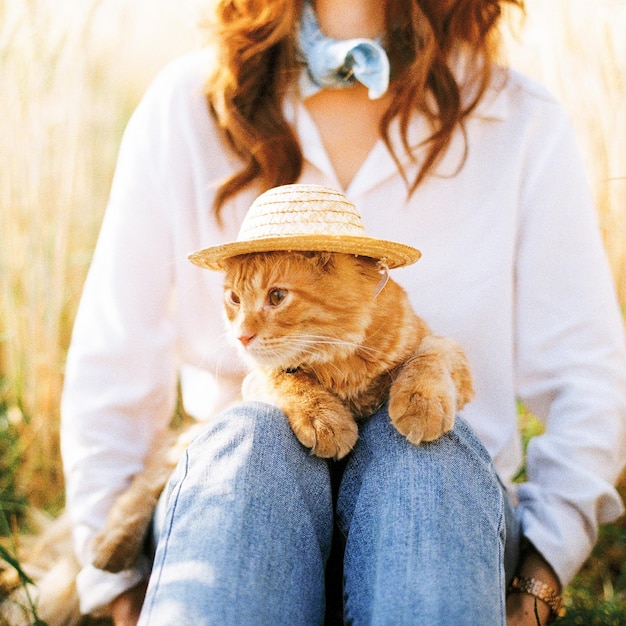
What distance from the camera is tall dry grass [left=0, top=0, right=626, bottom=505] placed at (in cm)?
212

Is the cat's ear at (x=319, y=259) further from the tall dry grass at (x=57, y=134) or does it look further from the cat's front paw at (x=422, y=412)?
the tall dry grass at (x=57, y=134)

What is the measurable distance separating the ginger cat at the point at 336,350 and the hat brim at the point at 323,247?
0.05m

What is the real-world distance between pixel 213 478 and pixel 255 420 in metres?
0.13

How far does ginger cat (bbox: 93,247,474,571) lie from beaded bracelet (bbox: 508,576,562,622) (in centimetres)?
43

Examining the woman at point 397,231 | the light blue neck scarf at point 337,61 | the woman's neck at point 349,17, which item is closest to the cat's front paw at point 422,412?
the woman at point 397,231

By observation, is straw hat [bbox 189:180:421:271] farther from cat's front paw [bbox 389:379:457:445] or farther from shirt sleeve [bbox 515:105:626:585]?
shirt sleeve [bbox 515:105:626:585]

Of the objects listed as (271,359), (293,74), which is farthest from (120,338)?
(293,74)

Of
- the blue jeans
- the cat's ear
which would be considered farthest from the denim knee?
the cat's ear

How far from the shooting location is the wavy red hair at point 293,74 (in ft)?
5.26

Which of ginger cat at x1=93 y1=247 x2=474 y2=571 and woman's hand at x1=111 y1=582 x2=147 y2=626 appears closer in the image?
ginger cat at x1=93 y1=247 x2=474 y2=571

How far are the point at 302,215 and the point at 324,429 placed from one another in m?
0.39

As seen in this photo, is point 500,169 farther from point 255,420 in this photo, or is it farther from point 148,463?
point 148,463

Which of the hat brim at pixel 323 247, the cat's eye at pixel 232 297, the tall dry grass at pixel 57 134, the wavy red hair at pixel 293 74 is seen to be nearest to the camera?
the hat brim at pixel 323 247

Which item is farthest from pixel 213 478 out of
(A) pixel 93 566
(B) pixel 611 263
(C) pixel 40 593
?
(B) pixel 611 263
